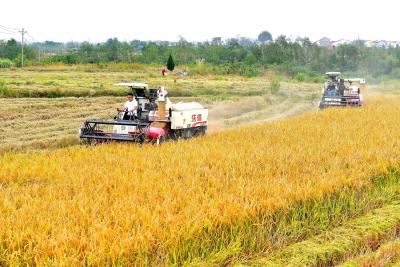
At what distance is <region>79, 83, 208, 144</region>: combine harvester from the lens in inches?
467

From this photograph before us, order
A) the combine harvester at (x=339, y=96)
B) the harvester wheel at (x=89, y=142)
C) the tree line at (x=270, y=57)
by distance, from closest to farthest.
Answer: the harvester wheel at (x=89, y=142) < the combine harvester at (x=339, y=96) < the tree line at (x=270, y=57)

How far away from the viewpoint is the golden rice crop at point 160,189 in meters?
5.09

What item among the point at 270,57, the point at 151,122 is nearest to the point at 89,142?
the point at 151,122

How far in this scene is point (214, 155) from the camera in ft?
33.4

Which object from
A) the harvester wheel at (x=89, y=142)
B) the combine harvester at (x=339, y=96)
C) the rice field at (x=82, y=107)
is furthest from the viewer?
the combine harvester at (x=339, y=96)

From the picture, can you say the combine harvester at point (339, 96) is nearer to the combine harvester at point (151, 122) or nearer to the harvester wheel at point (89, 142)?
the combine harvester at point (151, 122)

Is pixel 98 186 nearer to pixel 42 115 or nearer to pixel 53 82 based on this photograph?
pixel 42 115

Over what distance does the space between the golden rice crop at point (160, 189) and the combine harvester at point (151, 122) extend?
60 centimetres

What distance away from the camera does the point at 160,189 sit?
729 cm

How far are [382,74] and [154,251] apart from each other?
49584mm

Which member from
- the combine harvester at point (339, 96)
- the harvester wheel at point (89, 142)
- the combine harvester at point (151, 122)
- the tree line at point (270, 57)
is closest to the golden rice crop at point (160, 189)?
the combine harvester at point (151, 122)

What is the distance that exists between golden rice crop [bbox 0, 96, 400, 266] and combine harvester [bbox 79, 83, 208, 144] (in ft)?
1.97

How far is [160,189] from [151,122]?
5.56 m

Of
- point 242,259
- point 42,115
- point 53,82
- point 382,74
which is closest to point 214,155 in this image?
point 242,259
